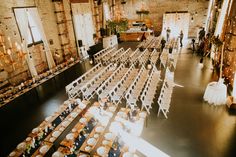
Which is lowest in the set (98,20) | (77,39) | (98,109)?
(98,109)

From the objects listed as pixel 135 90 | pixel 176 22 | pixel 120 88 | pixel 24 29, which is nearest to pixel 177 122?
pixel 135 90

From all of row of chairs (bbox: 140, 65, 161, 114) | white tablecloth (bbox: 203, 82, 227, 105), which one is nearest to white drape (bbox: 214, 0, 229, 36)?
white tablecloth (bbox: 203, 82, 227, 105)

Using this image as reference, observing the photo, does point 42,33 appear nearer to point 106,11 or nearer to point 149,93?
point 149,93

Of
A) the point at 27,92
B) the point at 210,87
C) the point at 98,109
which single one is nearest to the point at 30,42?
the point at 27,92

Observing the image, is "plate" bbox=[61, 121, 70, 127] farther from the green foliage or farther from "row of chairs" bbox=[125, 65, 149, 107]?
the green foliage

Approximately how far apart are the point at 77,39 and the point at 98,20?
4023 mm

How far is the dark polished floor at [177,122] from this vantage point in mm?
6012

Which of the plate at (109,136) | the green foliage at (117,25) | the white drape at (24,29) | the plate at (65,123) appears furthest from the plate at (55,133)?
the green foliage at (117,25)

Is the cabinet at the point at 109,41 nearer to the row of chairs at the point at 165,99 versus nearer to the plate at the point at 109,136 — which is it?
the row of chairs at the point at 165,99

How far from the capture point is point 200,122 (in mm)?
7102

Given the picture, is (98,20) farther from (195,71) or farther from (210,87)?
(210,87)

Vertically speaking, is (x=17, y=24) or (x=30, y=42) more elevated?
(x=17, y=24)

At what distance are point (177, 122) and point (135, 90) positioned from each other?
2.29 metres

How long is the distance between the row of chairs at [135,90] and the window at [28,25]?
6962 mm
